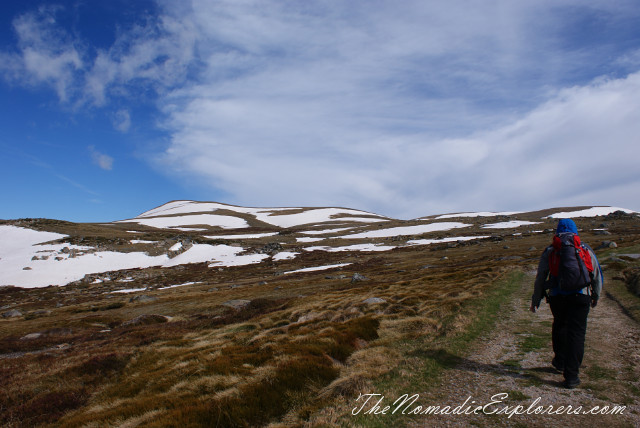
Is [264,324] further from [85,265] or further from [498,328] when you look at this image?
[85,265]

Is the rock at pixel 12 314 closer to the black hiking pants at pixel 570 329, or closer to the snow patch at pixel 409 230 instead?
the black hiking pants at pixel 570 329

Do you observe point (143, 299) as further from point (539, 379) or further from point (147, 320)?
point (539, 379)

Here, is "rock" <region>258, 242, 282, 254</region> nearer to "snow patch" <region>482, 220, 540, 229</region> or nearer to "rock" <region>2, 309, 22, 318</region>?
"rock" <region>2, 309, 22, 318</region>

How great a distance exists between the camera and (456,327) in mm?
13945

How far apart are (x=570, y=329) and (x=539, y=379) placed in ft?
5.17

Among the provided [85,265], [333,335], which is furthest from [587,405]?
[85,265]

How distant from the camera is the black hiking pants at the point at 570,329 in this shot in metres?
7.62

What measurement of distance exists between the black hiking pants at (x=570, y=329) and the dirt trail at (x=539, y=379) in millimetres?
520

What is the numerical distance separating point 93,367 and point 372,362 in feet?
54.7

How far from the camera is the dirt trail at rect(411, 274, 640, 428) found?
6566mm

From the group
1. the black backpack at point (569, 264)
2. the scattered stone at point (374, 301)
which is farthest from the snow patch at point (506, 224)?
the black backpack at point (569, 264)

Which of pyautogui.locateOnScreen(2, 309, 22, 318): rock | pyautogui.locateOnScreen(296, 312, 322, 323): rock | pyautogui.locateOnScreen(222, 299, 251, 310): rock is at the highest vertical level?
pyautogui.locateOnScreen(296, 312, 322, 323): rock

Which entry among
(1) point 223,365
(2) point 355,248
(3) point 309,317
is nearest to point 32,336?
(3) point 309,317

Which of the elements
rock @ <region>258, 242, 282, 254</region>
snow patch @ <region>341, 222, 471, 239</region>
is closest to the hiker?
rock @ <region>258, 242, 282, 254</region>
